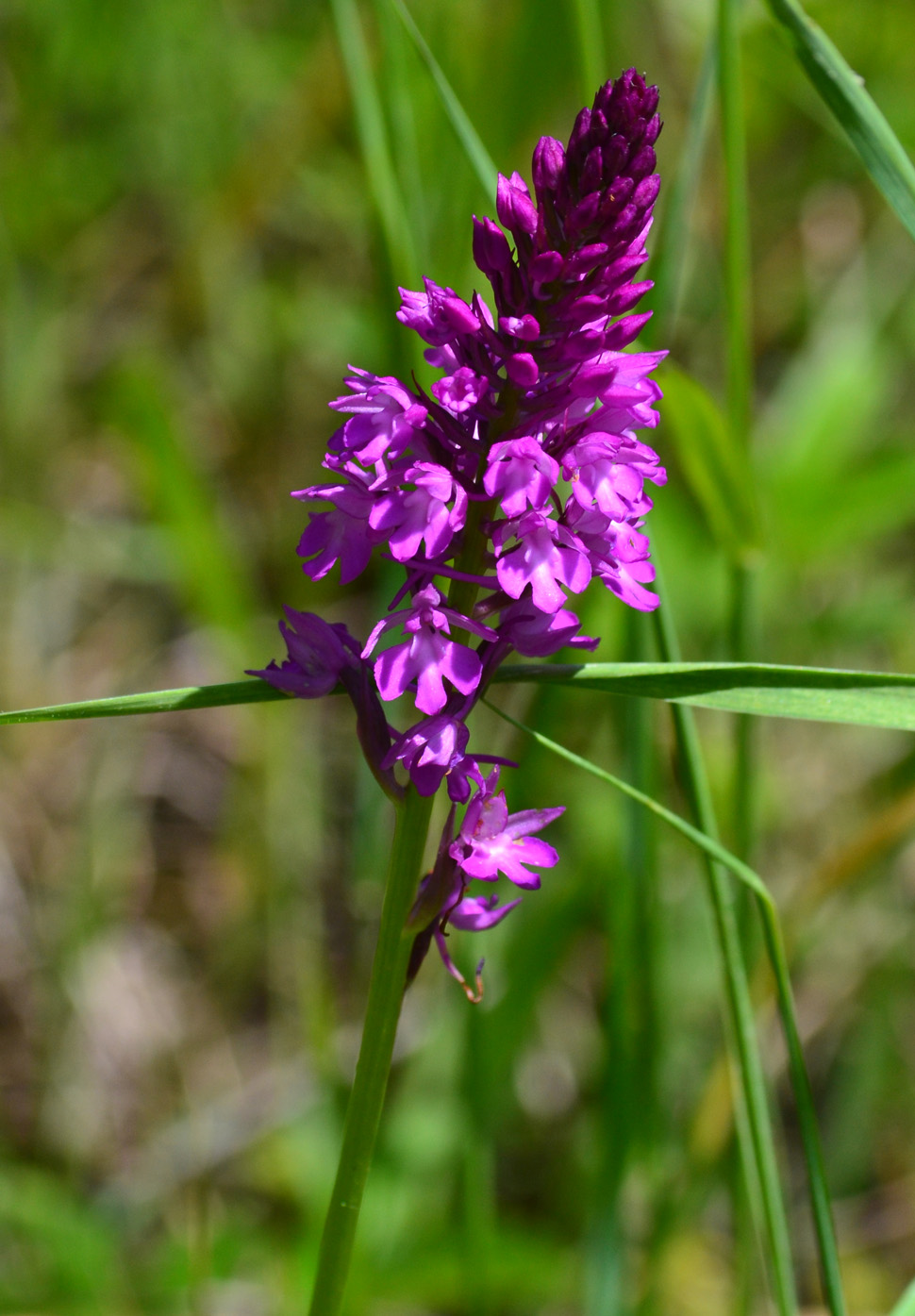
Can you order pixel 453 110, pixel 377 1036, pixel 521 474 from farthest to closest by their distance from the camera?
pixel 453 110
pixel 377 1036
pixel 521 474

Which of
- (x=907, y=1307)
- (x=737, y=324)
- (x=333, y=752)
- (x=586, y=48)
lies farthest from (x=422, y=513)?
(x=333, y=752)

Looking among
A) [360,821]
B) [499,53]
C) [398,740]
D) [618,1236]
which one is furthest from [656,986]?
[499,53]

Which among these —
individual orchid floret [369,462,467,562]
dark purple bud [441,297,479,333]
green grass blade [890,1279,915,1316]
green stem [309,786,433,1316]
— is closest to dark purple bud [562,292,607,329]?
dark purple bud [441,297,479,333]

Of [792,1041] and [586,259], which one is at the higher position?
[586,259]

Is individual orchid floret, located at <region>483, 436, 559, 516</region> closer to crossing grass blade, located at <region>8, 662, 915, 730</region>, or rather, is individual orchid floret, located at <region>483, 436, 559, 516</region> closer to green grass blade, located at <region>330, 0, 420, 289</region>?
crossing grass blade, located at <region>8, 662, 915, 730</region>

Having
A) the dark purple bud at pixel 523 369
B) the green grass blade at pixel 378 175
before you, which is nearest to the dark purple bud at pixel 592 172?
the dark purple bud at pixel 523 369

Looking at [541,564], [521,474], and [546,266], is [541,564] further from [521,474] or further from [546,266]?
[546,266]

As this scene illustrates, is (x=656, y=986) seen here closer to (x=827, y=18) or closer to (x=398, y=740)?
Result: (x=398, y=740)
